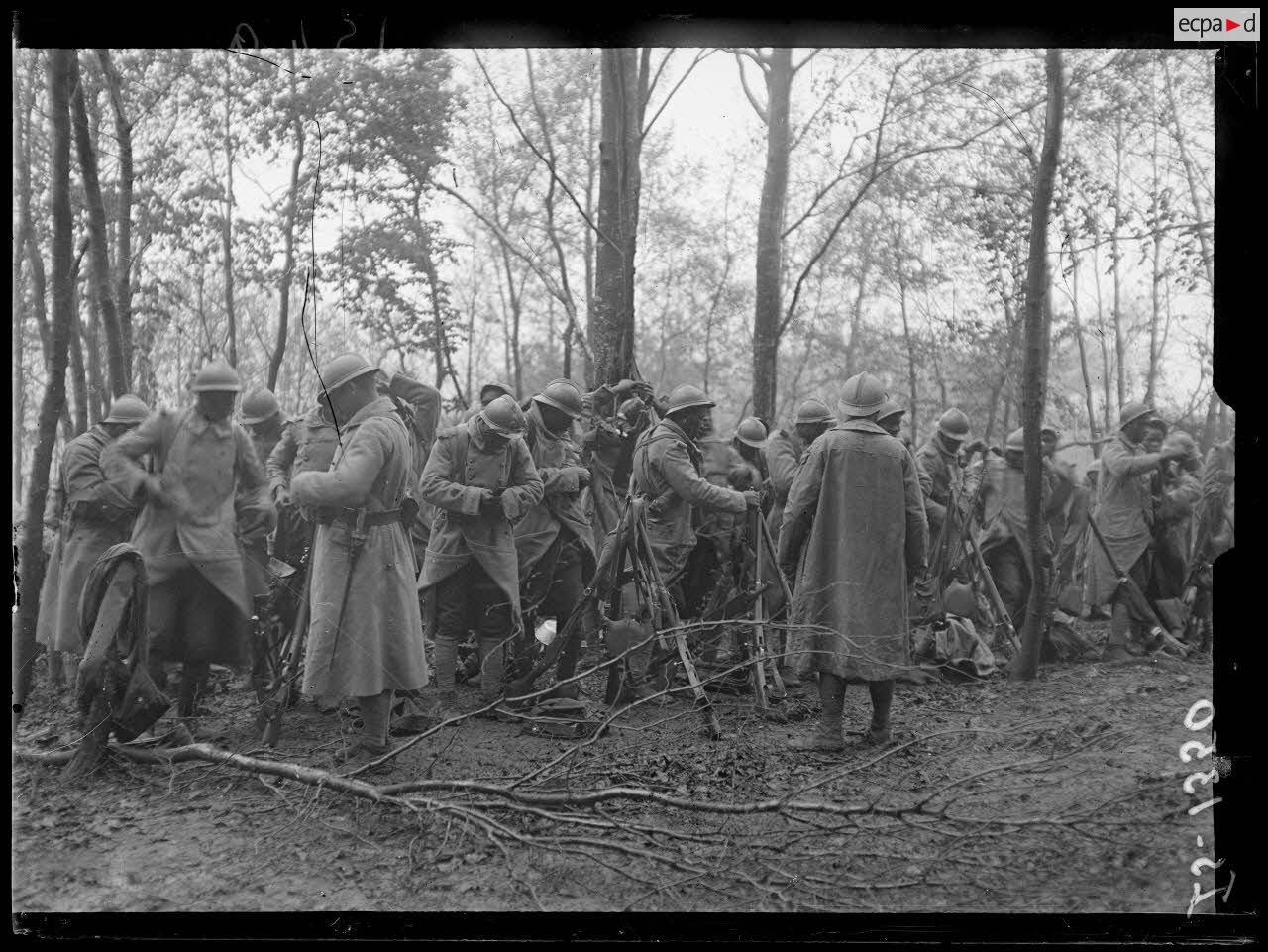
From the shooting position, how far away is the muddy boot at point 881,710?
4906 mm

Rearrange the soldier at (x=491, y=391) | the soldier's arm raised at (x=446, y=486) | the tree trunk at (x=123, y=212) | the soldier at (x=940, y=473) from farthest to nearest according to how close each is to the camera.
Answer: the soldier at (x=940, y=473), the soldier at (x=491, y=391), the soldier's arm raised at (x=446, y=486), the tree trunk at (x=123, y=212)

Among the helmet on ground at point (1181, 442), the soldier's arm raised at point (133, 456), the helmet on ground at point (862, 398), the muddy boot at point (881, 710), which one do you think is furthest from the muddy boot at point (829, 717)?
the soldier's arm raised at point (133, 456)

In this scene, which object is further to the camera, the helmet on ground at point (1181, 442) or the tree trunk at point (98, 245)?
the helmet on ground at point (1181, 442)

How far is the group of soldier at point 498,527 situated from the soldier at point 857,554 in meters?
0.01

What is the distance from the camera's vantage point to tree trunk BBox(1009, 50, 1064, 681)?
15.4 ft

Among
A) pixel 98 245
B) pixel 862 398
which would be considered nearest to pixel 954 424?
pixel 862 398

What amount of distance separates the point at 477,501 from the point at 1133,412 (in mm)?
3453

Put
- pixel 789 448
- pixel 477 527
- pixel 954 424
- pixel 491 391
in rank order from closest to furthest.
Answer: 1. pixel 477 527
2. pixel 954 424
3. pixel 491 391
4. pixel 789 448

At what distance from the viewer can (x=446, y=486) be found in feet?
17.6

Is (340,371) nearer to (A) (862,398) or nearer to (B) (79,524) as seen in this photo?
(B) (79,524)

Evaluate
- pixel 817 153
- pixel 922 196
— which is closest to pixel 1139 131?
pixel 922 196

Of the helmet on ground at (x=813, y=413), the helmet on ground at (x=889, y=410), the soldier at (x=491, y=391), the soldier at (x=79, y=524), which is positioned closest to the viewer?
the soldier at (x=79, y=524)

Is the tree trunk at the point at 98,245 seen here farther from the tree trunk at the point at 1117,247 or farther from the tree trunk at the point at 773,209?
the tree trunk at the point at 1117,247

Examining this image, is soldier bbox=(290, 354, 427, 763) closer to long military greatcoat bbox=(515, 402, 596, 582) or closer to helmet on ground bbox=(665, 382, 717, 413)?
long military greatcoat bbox=(515, 402, 596, 582)
